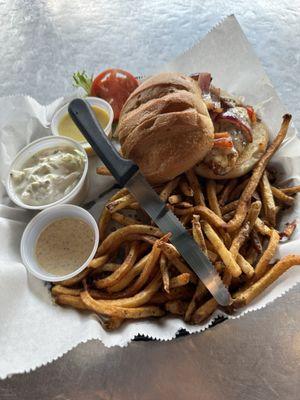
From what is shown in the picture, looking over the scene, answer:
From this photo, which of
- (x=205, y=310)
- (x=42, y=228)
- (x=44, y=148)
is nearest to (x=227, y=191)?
(x=205, y=310)

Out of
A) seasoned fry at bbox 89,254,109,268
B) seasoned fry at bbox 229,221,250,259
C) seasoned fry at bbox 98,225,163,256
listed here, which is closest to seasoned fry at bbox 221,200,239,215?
seasoned fry at bbox 229,221,250,259

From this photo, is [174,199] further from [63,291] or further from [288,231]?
[63,291]

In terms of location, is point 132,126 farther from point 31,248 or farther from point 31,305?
point 31,305

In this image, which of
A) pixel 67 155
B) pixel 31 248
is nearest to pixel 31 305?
pixel 31 248

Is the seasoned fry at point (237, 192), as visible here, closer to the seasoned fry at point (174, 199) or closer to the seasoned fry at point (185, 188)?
the seasoned fry at point (185, 188)

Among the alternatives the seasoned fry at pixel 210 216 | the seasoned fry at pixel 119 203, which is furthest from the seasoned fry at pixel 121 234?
the seasoned fry at pixel 210 216
